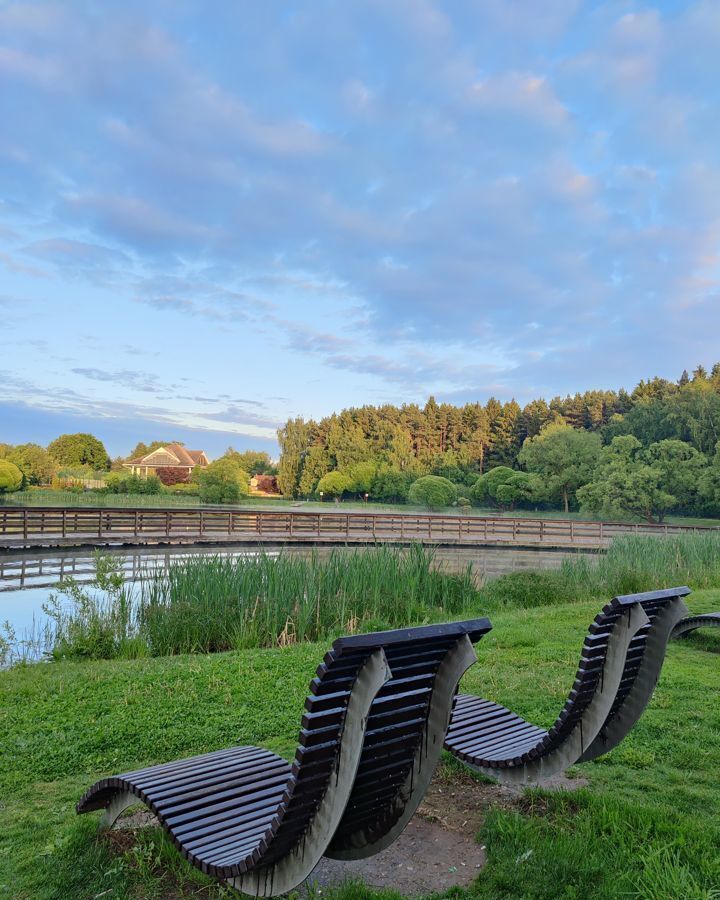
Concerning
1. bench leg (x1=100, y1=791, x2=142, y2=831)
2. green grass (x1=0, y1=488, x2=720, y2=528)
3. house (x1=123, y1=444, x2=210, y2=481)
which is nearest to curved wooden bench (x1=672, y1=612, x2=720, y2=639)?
bench leg (x1=100, y1=791, x2=142, y2=831)

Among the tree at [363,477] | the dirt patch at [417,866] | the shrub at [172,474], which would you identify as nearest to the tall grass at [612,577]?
the dirt patch at [417,866]

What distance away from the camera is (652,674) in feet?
9.65

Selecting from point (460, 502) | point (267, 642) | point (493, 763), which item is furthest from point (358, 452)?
point (493, 763)

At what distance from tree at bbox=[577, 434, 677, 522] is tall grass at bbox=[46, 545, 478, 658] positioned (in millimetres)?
31088

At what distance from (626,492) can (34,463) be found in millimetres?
43516

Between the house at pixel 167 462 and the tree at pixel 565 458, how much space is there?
Answer: 36833mm

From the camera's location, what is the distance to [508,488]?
152ft

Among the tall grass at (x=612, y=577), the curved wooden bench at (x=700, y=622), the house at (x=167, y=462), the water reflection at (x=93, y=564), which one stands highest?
the house at (x=167, y=462)

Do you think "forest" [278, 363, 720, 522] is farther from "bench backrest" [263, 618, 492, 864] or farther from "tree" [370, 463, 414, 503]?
"bench backrest" [263, 618, 492, 864]

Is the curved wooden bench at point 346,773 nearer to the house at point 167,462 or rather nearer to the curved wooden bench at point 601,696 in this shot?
the curved wooden bench at point 601,696

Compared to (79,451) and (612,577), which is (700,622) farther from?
(79,451)

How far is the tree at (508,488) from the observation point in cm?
4612

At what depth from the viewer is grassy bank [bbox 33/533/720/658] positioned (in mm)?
7332

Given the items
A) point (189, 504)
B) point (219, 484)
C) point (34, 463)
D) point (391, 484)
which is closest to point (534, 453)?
point (391, 484)
